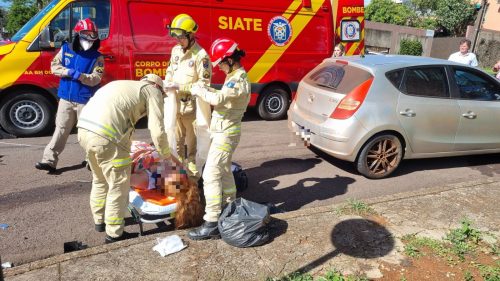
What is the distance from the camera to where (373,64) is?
4.88 meters

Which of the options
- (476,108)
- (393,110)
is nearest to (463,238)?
(393,110)

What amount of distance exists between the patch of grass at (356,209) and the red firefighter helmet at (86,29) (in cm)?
318

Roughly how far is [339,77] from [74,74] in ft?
10.4

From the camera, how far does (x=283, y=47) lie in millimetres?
7746

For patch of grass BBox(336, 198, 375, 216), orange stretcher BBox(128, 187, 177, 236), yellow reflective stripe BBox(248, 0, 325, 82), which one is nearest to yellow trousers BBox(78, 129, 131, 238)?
orange stretcher BBox(128, 187, 177, 236)

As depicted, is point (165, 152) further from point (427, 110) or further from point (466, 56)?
point (466, 56)

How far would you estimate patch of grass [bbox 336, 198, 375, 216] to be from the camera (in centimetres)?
373

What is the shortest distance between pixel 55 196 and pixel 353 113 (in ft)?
11.3

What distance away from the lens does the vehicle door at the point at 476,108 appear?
5203 millimetres

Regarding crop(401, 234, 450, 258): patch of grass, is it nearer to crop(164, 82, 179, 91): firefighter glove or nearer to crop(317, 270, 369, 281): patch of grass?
crop(317, 270, 369, 281): patch of grass

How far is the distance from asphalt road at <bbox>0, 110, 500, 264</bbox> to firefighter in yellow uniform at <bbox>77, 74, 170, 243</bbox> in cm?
47

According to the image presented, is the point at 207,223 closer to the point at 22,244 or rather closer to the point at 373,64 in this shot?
the point at 22,244

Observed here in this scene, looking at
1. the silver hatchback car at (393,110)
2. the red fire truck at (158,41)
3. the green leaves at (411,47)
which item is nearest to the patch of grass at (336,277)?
the silver hatchback car at (393,110)

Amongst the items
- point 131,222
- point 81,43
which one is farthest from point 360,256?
point 81,43
